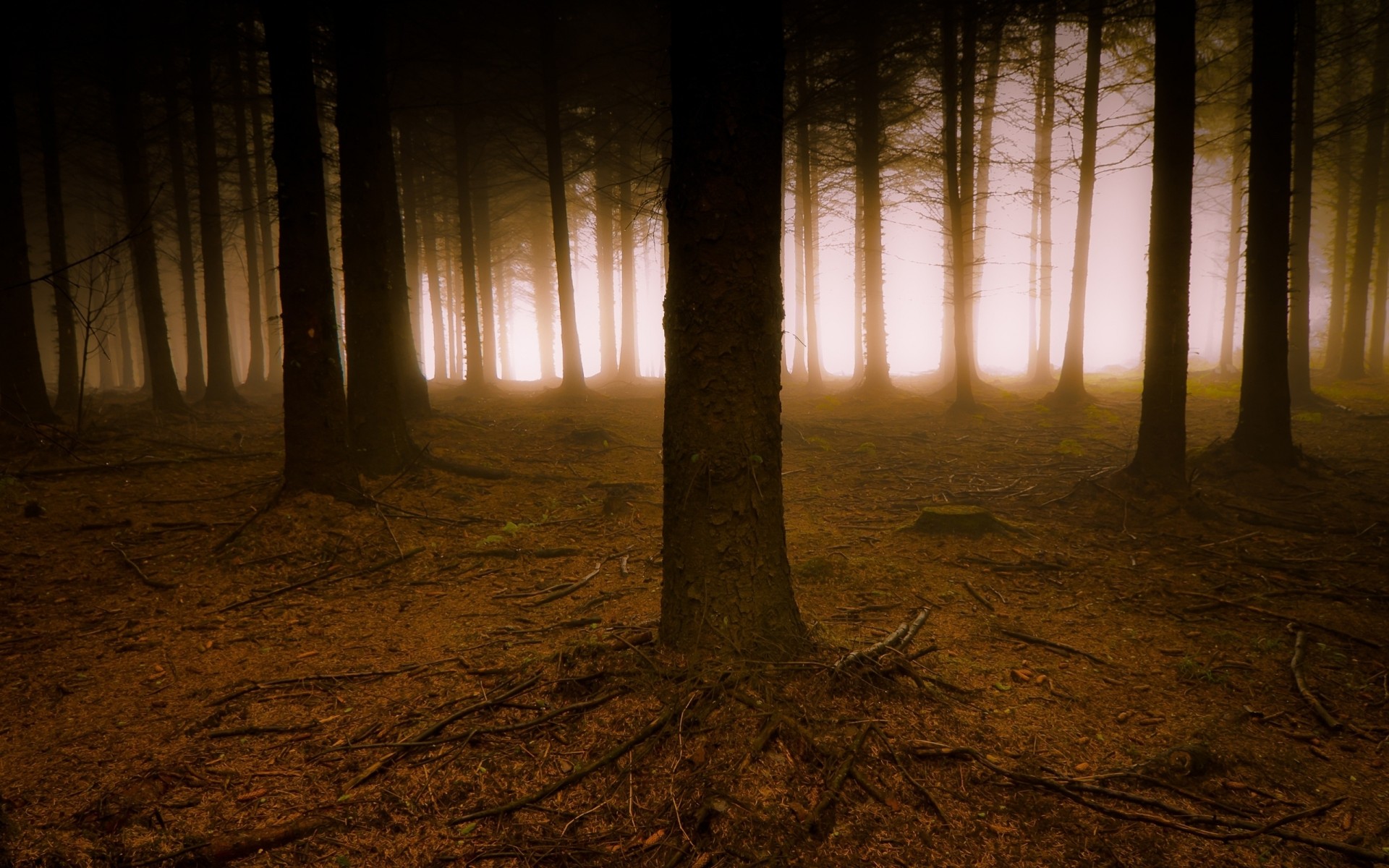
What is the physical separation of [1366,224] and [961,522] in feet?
67.8

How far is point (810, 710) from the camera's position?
2922mm

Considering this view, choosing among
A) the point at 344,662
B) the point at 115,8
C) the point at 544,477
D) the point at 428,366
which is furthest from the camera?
the point at 428,366

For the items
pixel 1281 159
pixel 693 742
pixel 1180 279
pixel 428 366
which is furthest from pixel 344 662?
pixel 428 366

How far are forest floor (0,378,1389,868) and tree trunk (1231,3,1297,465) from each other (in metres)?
0.67

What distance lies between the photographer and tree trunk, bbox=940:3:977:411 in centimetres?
1323

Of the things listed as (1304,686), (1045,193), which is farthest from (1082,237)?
(1304,686)

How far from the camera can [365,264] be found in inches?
309

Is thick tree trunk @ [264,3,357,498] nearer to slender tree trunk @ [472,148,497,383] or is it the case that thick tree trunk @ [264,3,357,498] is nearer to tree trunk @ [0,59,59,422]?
tree trunk @ [0,59,59,422]

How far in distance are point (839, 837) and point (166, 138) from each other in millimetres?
22969

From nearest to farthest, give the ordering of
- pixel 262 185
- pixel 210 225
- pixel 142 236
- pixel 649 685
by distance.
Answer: pixel 649 685 < pixel 142 236 < pixel 210 225 < pixel 262 185

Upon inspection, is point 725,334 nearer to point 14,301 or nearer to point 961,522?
point 961,522

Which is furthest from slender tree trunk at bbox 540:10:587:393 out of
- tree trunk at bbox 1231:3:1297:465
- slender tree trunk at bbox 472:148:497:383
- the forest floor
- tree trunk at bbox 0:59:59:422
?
tree trunk at bbox 1231:3:1297:465

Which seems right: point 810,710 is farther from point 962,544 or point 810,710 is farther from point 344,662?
point 962,544

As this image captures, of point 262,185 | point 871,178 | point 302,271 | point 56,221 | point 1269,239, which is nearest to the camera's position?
point 302,271
